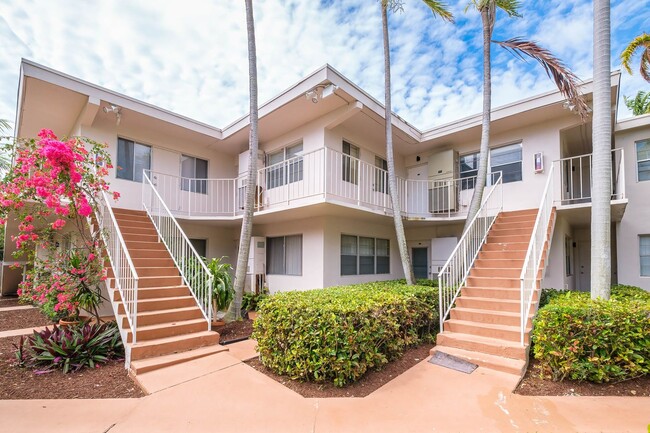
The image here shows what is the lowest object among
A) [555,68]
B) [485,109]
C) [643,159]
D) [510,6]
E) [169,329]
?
[169,329]

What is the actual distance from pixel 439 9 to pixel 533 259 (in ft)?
20.7

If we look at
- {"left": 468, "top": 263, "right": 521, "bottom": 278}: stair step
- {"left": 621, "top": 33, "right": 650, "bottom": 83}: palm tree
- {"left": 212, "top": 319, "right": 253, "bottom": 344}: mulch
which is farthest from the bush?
{"left": 621, "top": 33, "right": 650, "bottom": 83}: palm tree

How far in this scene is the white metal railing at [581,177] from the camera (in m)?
6.92

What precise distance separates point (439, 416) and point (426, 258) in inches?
300

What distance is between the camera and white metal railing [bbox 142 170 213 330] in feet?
20.1

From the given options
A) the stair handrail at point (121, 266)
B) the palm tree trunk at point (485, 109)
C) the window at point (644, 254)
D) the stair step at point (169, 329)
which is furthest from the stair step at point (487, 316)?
the window at point (644, 254)

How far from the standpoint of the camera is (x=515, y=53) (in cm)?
728

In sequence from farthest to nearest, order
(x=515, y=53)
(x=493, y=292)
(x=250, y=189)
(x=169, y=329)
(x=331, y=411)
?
(x=515, y=53) → (x=250, y=189) → (x=493, y=292) → (x=169, y=329) → (x=331, y=411)

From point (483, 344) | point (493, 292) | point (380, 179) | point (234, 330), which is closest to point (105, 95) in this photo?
point (234, 330)

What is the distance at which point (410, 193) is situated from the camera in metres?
10.9

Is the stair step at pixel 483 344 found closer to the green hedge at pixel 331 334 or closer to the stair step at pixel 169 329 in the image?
the green hedge at pixel 331 334

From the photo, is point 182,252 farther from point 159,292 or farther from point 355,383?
point 355,383

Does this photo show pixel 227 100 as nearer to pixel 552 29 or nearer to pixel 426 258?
pixel 426 258

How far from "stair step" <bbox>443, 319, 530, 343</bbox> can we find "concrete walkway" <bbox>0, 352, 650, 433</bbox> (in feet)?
3.52
